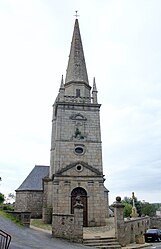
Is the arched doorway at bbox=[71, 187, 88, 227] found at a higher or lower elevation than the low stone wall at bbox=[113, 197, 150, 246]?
higher

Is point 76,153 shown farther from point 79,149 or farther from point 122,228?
point 122,228

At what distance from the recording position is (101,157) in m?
23.7

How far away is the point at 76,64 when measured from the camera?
93.5 feet

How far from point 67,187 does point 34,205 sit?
434 inches

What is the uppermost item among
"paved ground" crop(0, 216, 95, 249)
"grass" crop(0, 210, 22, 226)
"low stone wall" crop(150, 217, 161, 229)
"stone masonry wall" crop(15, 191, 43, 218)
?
"stone masonry wall" crop(15, 191, 43, 218)

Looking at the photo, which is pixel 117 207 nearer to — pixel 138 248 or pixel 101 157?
pixel 138 248

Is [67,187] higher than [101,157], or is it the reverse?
[101,157]

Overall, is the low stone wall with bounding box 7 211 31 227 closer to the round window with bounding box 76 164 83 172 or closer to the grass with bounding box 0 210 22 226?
the grass with bounding box 0 210 22 226

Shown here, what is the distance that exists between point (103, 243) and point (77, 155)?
1016 cm

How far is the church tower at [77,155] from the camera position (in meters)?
21.6

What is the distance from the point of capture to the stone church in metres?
21.6

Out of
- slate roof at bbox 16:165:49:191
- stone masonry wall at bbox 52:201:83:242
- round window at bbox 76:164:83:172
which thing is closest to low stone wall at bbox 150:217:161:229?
round window at bbox 76:164:83:172

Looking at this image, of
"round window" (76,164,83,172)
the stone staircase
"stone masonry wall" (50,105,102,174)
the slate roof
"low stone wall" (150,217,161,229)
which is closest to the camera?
the stone staircase

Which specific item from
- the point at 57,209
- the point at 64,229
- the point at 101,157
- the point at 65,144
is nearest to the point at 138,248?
the point at 64,229
